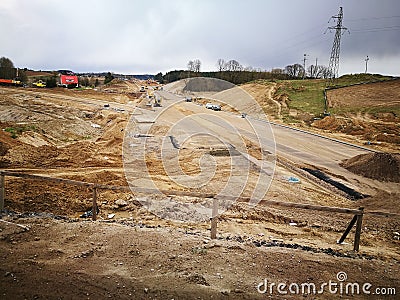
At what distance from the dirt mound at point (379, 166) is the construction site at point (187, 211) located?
6 cm

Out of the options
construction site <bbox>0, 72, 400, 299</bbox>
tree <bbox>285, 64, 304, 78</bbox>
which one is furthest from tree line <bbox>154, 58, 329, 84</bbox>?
construction site <bbox>0, 72, 400, 299</bbox>

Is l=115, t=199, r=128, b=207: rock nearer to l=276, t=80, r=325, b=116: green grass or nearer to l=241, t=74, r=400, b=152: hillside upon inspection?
l=241, t=74, r=400, b=152: hillside

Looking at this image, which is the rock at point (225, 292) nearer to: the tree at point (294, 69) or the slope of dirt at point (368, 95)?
the slope of dirt at point (368, 95)

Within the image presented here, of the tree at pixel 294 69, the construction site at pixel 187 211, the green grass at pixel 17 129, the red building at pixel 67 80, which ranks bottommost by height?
the construction site at pixel 187 211

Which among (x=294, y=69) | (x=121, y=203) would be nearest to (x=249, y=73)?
(x=294, y=69)

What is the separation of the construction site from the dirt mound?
0.21ft

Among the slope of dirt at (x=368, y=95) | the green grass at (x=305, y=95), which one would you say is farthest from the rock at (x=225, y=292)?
the slope of dirt at (x=368, y=95)

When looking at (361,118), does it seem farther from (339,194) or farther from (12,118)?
(12,118)

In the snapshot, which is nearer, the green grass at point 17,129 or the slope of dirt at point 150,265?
the slope of dirt at point 150,265

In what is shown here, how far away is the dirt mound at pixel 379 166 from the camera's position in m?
14.4

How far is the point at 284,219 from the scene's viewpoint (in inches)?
386

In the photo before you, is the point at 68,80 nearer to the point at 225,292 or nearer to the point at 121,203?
the point at 121,203

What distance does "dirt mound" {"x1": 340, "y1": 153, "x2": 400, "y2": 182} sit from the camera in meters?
14.4

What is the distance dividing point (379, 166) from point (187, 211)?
10.2 m
